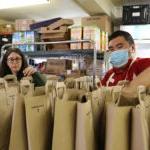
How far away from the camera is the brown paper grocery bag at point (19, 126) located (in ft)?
2.58

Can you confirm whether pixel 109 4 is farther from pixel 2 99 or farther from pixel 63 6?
pixel 2 99

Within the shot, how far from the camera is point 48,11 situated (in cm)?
546

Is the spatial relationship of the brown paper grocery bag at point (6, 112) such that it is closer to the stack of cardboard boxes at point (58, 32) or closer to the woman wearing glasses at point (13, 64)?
the woman wearing glasses at point (13, 64)

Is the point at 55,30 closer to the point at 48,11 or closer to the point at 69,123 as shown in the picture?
the point at 48,11

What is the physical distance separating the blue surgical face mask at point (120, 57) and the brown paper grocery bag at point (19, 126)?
1.54 m

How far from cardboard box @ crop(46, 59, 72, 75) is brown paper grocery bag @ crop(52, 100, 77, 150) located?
308 cm

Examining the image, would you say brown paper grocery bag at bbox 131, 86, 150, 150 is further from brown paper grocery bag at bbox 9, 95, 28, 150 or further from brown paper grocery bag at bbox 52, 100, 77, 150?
brown paper grocery bag at bbox 9, 95, 28, 150

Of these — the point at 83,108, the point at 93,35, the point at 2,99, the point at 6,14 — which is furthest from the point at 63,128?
the point at 6,14

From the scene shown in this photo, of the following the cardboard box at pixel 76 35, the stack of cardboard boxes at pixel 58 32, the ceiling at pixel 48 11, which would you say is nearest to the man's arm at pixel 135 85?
the cardboard box at pixel 76 35

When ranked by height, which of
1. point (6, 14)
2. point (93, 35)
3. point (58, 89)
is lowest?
point (58, 89)

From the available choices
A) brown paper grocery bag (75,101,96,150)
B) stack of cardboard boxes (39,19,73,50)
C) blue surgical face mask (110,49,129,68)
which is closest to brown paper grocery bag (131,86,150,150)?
brown paper grocery bag (75,101,96,150)

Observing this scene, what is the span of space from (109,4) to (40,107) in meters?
4.69

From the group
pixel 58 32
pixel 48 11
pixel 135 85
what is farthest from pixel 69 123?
pixel 48 11

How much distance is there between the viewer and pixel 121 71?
228 centimetres
